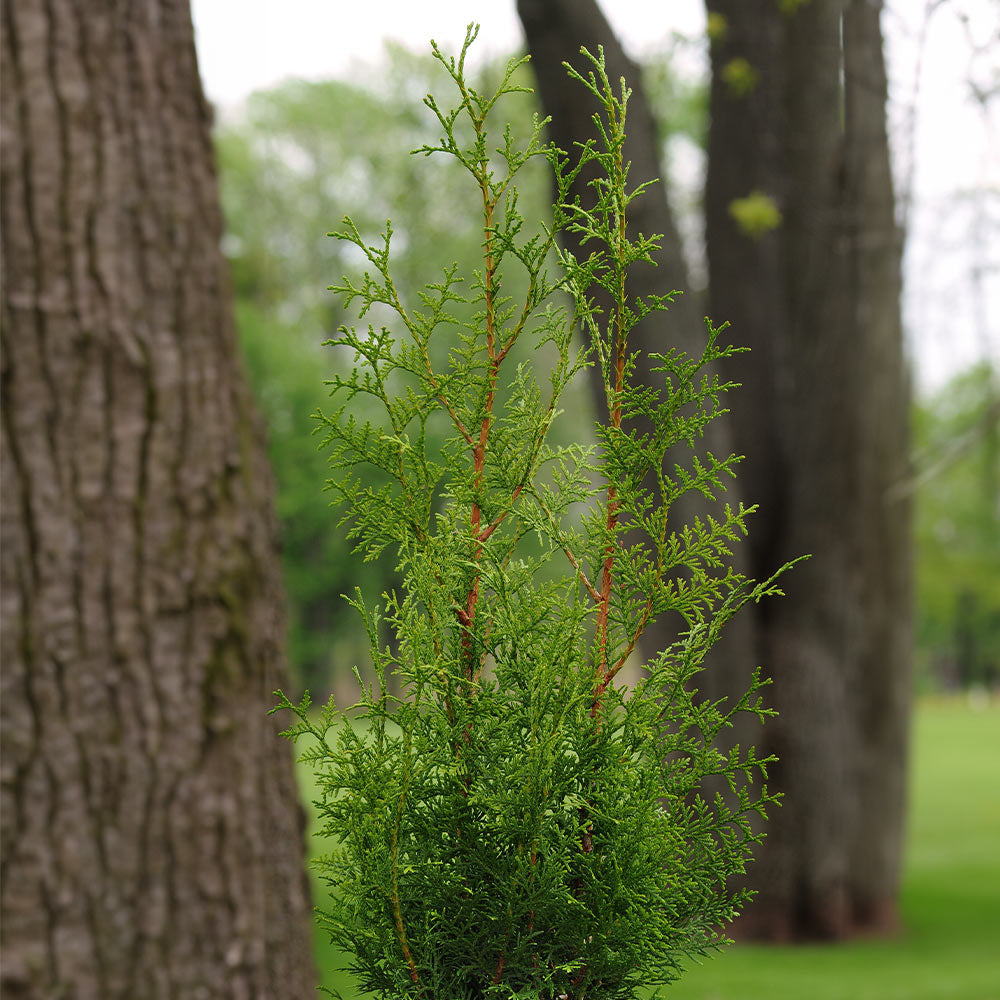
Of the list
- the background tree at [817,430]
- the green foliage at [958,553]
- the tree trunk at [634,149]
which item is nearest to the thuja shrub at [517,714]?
the tree trunk at [634,149]

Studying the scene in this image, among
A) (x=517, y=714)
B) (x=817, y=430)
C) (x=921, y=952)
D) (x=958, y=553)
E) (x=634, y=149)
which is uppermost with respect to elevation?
(x=634, y=149)

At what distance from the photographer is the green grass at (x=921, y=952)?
7383 millimetres

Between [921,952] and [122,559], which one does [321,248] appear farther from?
[122,559]

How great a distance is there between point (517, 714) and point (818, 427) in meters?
6.83

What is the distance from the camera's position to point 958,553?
34.2 meters

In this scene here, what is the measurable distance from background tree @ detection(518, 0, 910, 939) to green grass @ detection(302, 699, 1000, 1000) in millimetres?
364

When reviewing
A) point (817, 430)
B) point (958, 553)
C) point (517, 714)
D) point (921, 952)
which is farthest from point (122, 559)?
point (958, 553)

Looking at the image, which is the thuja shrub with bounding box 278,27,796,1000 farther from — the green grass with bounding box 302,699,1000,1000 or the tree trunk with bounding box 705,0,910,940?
the tree trunk with bounding box 705,0,910,940

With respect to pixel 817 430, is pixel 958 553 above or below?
below

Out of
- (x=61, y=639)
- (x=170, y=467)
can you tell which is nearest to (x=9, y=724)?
(x=61, y=639)

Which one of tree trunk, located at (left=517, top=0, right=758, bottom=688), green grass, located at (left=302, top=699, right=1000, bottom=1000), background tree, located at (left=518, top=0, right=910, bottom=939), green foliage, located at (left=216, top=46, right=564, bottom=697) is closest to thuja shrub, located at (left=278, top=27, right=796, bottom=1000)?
tree trunk, located at (left=517, top=0, right=758, bottom=688)

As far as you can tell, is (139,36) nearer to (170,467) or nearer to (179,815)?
(170,467)

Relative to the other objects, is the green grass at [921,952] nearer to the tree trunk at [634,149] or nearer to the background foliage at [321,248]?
the tree trunk at [634,149]

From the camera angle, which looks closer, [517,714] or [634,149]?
[517,714]
